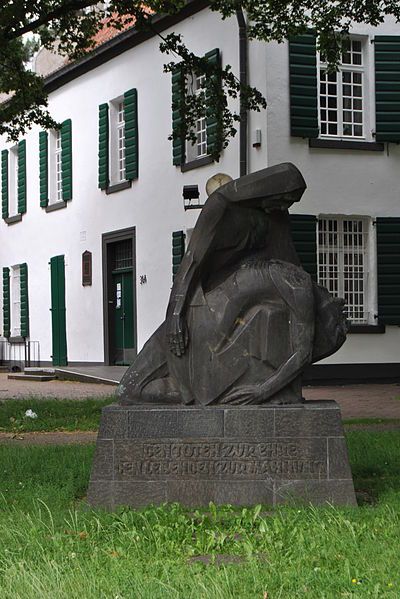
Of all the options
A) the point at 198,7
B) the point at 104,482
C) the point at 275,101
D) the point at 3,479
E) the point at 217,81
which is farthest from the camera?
the point at 198,7

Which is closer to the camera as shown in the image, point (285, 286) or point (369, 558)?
point (369, 558)

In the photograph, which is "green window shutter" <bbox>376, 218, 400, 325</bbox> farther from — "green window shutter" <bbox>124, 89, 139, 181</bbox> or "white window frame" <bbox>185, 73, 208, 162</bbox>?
"green window shutter" <bbox>124, 89, 139, 181</bbox>

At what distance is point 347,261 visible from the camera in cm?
2011

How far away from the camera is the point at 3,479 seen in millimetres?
8914

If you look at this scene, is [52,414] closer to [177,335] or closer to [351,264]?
[351,264]

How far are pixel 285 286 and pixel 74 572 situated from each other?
2.81 meters

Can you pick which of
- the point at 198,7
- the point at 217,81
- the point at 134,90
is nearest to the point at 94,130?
the point at 134,90

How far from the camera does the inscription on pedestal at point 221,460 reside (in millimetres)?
7293


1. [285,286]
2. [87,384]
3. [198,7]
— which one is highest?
[198,7]

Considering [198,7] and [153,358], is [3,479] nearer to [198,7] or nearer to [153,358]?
[153,358]

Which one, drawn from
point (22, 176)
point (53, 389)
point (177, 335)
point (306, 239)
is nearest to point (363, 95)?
point (306, 239)

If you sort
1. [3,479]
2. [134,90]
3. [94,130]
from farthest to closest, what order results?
1. [94,130]
2. [134,90]
3. [3,479]

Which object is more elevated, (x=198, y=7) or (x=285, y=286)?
(x=198, y=7)

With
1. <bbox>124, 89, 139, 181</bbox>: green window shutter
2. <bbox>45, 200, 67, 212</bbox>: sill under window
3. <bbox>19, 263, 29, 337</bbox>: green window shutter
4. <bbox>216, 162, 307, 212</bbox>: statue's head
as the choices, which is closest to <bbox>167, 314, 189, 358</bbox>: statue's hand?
<bbox>216, 162, 307, 212</bbox>: statue's head
